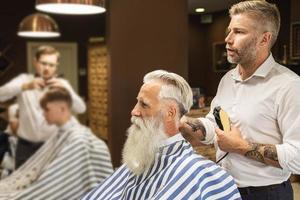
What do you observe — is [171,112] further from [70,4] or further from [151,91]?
[70,4]

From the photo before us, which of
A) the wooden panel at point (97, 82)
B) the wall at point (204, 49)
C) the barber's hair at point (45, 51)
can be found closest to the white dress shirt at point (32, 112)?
the barber's hair at point (45, 51)

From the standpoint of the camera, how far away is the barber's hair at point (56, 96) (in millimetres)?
2613

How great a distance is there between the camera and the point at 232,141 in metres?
1.28

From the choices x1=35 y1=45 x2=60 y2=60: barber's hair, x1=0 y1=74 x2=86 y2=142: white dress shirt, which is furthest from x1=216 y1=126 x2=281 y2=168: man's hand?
x1=35 y1=45 x2=60 y2=60: barber's hair

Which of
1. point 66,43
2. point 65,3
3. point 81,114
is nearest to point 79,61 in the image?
point 66,43

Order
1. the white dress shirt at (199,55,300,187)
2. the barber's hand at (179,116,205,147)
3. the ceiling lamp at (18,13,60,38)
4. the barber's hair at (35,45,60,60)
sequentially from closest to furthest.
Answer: the white dress shirt at (199,55,300,187) < the barber's hand at (179,116,205,147) < the barber's hair at (35,45,60,60) < the ceiling lamp at (18,13,60,38)

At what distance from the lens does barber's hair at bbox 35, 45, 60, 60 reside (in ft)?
10.4

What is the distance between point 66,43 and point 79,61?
214mm

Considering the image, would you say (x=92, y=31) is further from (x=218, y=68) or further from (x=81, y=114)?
(x=218, y=68)

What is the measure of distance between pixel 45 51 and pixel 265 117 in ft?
7.90

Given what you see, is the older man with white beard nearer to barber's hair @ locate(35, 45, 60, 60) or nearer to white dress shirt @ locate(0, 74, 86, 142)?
white dress shirt @ locate(0, 74, 86, 142)

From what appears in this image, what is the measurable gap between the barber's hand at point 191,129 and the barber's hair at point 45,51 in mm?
2065

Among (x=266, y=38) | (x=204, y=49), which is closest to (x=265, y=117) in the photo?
(x=266, y=38)

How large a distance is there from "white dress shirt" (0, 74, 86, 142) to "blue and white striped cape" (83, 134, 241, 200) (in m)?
1.43
